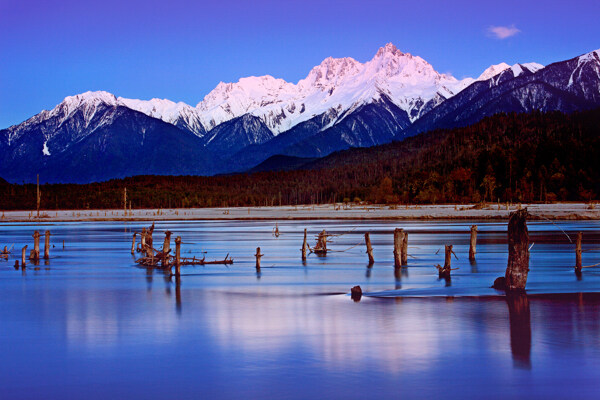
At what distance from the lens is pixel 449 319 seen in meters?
23.7

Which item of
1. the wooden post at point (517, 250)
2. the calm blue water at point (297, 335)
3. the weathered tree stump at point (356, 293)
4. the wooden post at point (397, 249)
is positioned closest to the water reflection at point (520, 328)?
the calm blue water at point (297, 335)

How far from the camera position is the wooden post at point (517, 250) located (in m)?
27.3

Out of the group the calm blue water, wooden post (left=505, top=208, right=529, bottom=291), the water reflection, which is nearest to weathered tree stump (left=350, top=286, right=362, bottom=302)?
the calm blue water

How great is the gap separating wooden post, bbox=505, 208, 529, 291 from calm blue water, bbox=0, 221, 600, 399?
3.25ft

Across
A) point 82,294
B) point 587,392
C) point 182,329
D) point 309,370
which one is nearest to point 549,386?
point 587,392

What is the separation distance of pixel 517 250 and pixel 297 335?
34.0ft

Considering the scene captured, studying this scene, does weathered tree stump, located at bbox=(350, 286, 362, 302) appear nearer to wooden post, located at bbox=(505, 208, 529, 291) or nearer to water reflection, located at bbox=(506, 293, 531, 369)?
water reflection, located at bbox=(506, 293, 531, 369)

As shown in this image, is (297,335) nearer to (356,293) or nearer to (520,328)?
(520,328)

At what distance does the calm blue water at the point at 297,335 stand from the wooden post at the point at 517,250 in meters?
0.99

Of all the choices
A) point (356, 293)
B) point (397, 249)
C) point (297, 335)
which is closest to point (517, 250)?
point (356, 293)

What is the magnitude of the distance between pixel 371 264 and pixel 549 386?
1052 inches

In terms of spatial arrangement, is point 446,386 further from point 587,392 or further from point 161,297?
point 161,297

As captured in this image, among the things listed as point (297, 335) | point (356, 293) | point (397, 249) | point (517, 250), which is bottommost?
point (297, 335)

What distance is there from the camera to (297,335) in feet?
71.3
